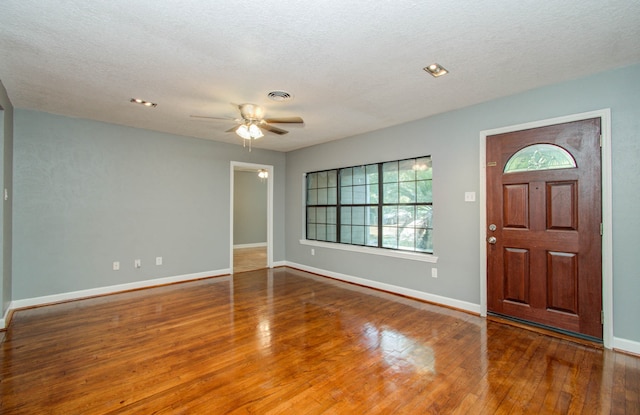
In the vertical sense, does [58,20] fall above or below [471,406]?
above

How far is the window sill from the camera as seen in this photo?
4.16 meters

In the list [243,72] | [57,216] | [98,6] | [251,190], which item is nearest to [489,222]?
[243,72]

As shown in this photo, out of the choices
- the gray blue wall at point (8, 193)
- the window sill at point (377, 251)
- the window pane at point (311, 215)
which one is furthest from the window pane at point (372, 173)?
the gray blue wall at point (8, 193)

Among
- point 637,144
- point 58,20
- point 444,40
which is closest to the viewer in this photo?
point 58,20

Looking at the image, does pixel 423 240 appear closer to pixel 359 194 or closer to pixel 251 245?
pixel 359 194

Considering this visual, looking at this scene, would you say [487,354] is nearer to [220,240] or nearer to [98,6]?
[98,6]

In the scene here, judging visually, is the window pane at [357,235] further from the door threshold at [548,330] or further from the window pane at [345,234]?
the door threshold at [548,330]

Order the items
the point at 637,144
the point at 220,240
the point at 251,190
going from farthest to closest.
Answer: the point at 251,190 → the point at 220,240 → the point at 637,144

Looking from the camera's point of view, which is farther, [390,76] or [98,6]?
[390,76]

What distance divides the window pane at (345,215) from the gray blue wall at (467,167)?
592mm

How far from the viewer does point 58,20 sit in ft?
6.67

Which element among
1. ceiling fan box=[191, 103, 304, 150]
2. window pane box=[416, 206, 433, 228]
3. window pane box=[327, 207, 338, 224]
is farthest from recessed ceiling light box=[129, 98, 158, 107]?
window pane box=[416, 206, 433, 228]

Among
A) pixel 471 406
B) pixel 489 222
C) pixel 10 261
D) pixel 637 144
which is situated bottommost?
pixel 471 406

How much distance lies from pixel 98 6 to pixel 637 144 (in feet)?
14.4
